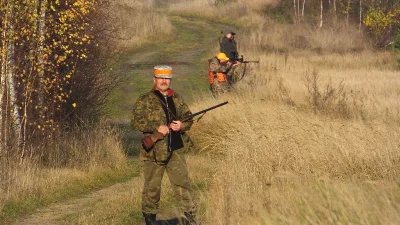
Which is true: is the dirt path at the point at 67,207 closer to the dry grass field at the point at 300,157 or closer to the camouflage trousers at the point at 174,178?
the dry grass field at the point at 300,157

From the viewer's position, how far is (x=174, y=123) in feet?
27.6

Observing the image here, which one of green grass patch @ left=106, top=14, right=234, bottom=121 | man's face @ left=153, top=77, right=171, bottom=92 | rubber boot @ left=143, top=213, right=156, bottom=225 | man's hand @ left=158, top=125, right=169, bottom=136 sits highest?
man's face @ left=153, top=77, right=171, bottom=92

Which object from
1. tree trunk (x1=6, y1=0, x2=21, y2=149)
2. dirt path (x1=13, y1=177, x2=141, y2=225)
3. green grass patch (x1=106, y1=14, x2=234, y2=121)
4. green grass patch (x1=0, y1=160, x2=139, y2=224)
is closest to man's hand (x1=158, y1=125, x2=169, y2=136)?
dirt path (x1=13, y1=177, x2=141, y2=225)

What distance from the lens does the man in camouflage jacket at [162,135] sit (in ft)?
27.7

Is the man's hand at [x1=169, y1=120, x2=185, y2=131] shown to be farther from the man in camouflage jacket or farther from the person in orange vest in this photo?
the person in orange vest

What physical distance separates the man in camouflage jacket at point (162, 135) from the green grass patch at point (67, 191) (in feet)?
8.22

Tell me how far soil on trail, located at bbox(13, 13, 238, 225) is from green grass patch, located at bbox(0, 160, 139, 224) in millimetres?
161

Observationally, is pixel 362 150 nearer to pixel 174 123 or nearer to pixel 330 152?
pixel 330 152

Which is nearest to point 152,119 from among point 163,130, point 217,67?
point 163,130

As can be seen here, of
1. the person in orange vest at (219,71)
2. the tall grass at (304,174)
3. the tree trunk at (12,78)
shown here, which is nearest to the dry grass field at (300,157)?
the tall grass at (304,174)

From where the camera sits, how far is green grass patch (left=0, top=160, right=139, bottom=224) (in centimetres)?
1053

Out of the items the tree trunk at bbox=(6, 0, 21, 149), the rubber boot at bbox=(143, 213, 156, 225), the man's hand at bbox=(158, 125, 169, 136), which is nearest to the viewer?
the man's hand at bbox=(158, 125, 169, 136)

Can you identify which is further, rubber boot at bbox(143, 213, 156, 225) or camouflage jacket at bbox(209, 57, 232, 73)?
camouflage jacket at bbox(209, 57, 232, 73)

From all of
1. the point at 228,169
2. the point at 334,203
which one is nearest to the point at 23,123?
the point at 228,169
